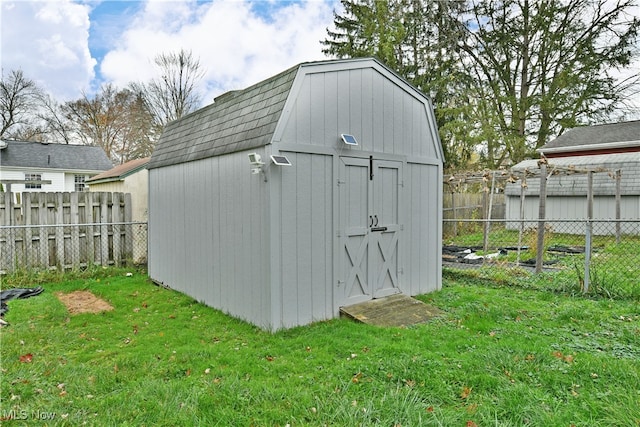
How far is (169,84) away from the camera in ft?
67.4

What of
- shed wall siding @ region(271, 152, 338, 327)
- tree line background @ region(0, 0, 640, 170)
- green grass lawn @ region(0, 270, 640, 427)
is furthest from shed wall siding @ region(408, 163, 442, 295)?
tree line background @ region(0, 0, 640, 170)

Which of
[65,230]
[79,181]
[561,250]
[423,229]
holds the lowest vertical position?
[561,250]

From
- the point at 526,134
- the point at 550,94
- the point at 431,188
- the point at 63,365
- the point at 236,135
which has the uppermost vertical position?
the point at 550,94

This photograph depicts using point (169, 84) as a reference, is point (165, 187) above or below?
below

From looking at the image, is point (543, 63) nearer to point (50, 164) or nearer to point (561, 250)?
point (561, 250)

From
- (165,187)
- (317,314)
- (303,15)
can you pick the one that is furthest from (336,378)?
(303,15)

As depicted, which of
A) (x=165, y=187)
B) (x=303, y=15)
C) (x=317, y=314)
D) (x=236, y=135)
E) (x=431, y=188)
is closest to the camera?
(x=317, y=314)

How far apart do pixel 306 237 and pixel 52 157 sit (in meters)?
22.5

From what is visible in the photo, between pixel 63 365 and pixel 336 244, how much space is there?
289cm

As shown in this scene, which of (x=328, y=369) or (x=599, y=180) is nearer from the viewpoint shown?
(x=328, y=369)

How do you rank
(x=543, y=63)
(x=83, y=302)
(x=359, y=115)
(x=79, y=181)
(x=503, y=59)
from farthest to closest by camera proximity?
(x=79, y=181) → (x=503, y=59) → (x=543, y=63) → (x=83, y=302) → (x=359, y=115)

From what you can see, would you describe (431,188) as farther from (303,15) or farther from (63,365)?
(303,15)

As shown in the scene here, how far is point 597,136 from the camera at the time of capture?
568 inches

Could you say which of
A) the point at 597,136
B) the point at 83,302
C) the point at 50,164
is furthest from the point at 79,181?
the point at 597,136
